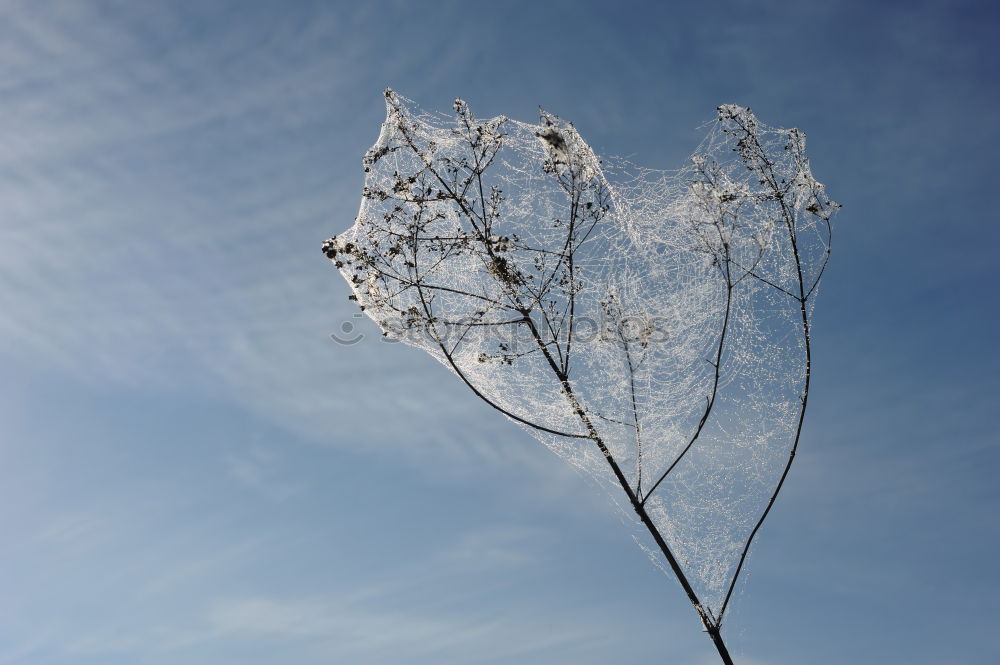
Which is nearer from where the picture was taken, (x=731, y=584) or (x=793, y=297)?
(x=731, y=584)

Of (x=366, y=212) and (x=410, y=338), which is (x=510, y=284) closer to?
(x=410, y=338)

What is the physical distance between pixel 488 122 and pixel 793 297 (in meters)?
3.69

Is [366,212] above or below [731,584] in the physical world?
above

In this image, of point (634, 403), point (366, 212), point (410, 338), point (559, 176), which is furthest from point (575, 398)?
point (366, 212)

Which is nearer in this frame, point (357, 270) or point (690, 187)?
point (357, 270)

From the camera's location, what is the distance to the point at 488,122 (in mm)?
7707

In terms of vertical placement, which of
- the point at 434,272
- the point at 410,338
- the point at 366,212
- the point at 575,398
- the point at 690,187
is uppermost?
the point at 690,187

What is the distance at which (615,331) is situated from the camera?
7.99 m

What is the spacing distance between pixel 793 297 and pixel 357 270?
455 cm

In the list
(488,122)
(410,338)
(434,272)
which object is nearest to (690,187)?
(488,122)

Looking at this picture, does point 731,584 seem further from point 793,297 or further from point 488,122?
point 488,122

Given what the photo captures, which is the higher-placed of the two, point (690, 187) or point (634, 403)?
point (690, 187)

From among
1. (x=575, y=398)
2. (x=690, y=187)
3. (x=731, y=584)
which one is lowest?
(x=731, y=584)

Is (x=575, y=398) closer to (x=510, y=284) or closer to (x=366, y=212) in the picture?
(x=510, y=284)
